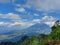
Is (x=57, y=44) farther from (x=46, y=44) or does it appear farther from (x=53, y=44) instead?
(x=46, y=44)

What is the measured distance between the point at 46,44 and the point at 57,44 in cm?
1345

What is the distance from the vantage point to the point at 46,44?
130125 millimetres

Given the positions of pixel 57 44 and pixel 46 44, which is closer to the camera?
pixel 57 44

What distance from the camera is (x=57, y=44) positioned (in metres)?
118

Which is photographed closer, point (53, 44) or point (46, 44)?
point (53, 44)

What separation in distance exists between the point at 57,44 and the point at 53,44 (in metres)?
3.17

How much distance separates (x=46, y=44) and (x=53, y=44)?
10.4 meters

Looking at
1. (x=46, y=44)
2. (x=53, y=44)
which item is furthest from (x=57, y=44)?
(x=46, y=44)

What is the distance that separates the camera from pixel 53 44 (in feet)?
395
